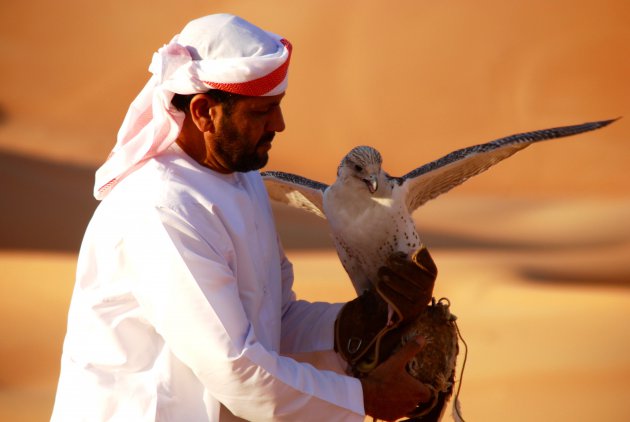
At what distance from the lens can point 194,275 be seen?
260cm

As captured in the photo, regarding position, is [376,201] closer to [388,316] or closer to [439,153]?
[388,316]

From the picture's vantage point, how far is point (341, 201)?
416 centimetres

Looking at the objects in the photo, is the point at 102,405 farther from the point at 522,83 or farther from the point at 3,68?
the point at 3,68

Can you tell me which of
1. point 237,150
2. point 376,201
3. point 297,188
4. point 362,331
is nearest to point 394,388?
point 362,331

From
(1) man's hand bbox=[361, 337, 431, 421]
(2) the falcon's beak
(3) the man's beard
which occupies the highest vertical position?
(3) the man's beard

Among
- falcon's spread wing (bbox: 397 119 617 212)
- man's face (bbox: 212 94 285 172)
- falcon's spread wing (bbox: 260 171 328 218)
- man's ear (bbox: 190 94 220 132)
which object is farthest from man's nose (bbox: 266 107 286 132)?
falcon's spread wing (bbox: 260 171 328 218)

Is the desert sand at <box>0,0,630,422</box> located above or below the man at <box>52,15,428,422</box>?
below

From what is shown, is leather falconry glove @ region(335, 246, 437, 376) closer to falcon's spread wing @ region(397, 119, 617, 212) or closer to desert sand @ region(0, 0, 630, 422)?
falcon's spread wing @ region(397, 119, 617, 212)

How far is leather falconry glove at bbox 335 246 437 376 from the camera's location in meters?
3.19

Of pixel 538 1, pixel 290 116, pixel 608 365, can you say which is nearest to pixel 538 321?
pixel 608 365

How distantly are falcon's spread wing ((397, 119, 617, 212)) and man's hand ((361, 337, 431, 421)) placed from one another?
4.06 feet

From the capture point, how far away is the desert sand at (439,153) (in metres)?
6.88

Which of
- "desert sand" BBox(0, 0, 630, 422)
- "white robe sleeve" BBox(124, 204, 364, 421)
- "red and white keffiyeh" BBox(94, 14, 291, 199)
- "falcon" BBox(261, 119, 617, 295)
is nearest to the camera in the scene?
"white robe sleeve" BBox(124, 204, 364, 421)

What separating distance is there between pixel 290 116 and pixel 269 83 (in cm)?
1277
